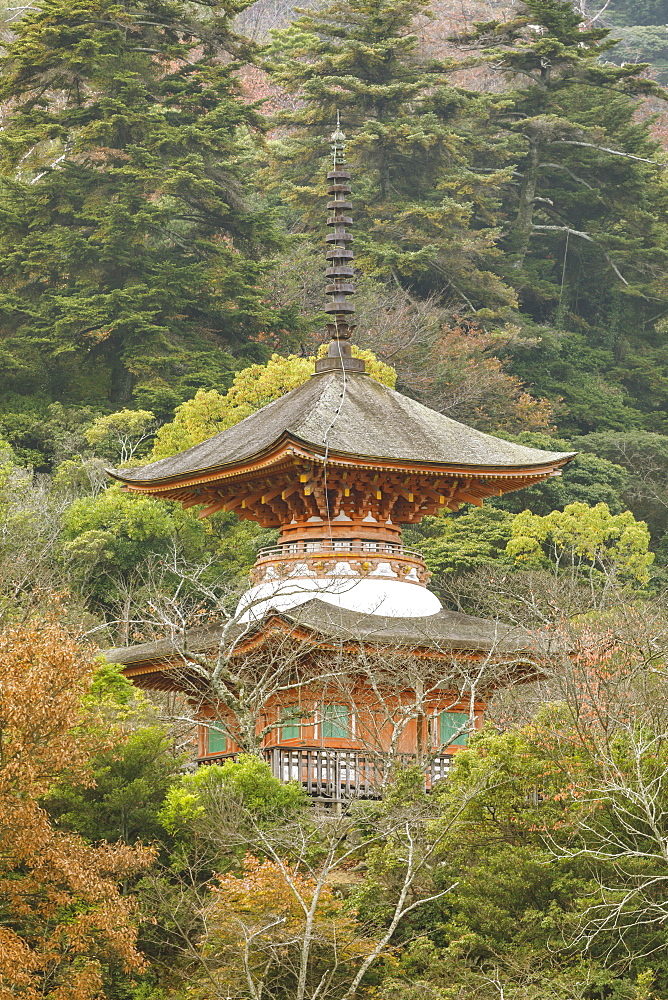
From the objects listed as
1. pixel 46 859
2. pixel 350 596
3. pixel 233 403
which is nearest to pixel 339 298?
pixel 350 596

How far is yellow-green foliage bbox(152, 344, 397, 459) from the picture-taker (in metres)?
34.5

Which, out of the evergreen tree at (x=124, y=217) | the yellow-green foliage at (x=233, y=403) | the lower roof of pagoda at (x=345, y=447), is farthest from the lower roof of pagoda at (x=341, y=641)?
the evergreen tree at (x=124, y=217)

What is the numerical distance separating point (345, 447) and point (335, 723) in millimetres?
3699

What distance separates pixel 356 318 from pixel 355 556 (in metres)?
22.6

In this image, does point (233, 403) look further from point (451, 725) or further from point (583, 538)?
point (451, 725)

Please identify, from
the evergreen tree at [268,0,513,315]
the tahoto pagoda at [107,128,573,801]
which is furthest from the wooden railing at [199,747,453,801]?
the evergreen tree at [268,0,513,315]

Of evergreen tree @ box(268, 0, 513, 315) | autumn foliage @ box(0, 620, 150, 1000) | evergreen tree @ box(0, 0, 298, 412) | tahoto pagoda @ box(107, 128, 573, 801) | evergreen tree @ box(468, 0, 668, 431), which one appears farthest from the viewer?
evergreen tree @ box(468, 0, 668, 431)

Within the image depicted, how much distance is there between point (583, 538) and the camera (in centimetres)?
3459

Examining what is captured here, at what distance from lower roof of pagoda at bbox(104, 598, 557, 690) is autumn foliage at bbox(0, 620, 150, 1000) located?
12.7ft

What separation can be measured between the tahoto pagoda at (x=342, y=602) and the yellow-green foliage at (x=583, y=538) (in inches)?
461

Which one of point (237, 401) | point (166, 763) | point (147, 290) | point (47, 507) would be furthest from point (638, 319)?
point (166, 763)

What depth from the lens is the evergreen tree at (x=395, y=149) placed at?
158ft

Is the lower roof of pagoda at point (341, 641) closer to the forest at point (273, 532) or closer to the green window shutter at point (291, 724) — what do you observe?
the forest at point (273, 532)

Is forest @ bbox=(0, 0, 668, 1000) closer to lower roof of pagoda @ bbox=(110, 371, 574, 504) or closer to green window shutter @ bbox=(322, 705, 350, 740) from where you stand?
green window shutter @ bbox=(322, 705, 350, 740)
